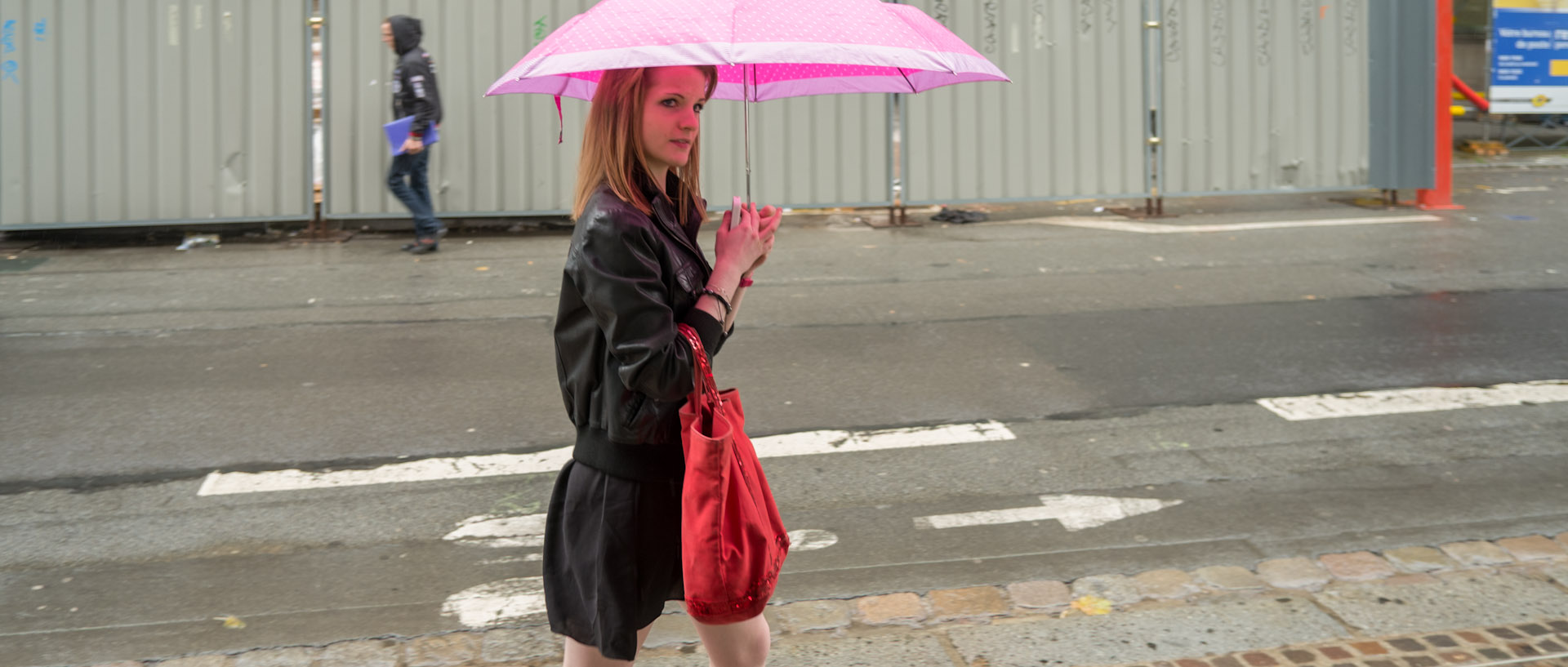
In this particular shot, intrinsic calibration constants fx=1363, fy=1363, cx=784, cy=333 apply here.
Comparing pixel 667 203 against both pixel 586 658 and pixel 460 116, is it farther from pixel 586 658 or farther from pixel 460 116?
pixel 460 116

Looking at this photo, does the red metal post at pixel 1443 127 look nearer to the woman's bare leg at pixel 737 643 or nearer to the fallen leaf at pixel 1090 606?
the fallen leaf at pixel 1090 606

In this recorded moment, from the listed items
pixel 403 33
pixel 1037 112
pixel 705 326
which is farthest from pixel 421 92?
pixel 705 326

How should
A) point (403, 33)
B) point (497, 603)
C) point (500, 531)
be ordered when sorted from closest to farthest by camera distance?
point (497, 603) < point (500, 531) < point (403, 33)

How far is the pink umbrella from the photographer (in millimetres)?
2592

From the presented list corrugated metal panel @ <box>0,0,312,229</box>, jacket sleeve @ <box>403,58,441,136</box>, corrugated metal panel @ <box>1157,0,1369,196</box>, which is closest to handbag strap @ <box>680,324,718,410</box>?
jacket sleeve @ <box>403,58,441,136</box>

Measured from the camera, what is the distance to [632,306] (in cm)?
261

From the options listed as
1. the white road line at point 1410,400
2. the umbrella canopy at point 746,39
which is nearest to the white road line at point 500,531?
Result: the umbrella canopy at point 746,39

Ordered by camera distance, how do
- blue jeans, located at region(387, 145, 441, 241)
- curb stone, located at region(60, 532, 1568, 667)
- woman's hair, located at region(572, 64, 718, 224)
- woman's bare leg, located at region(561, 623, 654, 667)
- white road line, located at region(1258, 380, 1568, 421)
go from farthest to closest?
1. blue jeans, located at region(387, 145, 441, 241)
2. white road line, located at region(1258, 380, 1568, 421)
3. curb stone, located at region(60, 532, 1568, 667)
4. woman's bare leg, located at region(561, 623, 654, 667)
5. woman's hair, located at region(572, 64, 718, 224)

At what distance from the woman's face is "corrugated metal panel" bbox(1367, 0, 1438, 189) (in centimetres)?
1252

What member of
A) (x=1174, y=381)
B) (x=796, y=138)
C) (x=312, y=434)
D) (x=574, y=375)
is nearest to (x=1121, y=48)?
(x=796, y=138)

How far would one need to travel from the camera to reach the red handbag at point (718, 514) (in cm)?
267

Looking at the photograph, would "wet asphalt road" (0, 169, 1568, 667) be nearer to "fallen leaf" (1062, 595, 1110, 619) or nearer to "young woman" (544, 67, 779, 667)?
"fallen leaf" (1062, 595, 1110, 619)

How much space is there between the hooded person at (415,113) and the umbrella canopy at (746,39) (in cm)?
845

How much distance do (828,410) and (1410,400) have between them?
115 inches
